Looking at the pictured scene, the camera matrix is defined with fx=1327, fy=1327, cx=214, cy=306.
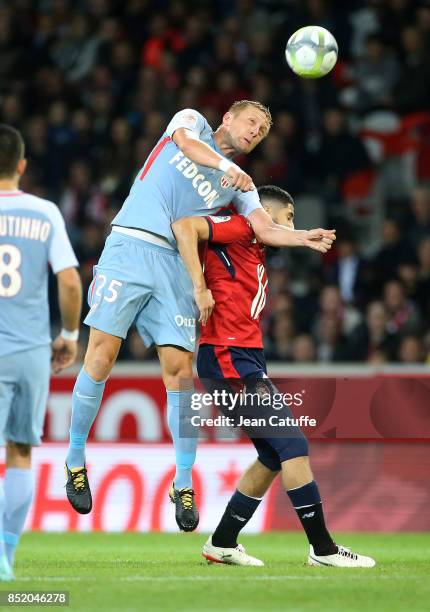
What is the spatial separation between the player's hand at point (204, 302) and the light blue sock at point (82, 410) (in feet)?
2.71

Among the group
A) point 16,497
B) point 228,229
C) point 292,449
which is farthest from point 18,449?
point 228,229

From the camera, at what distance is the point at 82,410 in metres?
7.82

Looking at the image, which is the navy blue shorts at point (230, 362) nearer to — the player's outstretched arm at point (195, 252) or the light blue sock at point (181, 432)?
the player's outstretched arm at point (195, 252)

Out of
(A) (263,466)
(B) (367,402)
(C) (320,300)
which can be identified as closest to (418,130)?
(C) (320,300)

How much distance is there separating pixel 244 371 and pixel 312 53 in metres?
2.28

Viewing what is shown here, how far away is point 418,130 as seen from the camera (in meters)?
15.1

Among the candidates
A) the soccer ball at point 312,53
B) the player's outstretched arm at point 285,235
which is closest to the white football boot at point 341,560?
the player's outstretched arm at point 285,235

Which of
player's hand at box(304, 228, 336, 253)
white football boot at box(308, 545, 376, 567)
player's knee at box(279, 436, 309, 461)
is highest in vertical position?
player's hand at box(304, 228, 336, 253)

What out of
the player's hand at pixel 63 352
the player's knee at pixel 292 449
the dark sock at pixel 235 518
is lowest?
the dark sock at pixel 235 518

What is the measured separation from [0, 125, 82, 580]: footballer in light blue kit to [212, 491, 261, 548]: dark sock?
1.45m

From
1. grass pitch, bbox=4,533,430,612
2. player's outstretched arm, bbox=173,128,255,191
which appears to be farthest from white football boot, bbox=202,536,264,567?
player's outstretched arm, bbox=173,128,255,191

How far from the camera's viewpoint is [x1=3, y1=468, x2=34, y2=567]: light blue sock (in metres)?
6.75

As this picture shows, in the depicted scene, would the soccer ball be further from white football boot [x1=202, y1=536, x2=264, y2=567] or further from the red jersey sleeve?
white football boot [x1=202, y1=536, x2=264, y2=567]

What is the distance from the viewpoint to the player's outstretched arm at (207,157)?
285 inches
